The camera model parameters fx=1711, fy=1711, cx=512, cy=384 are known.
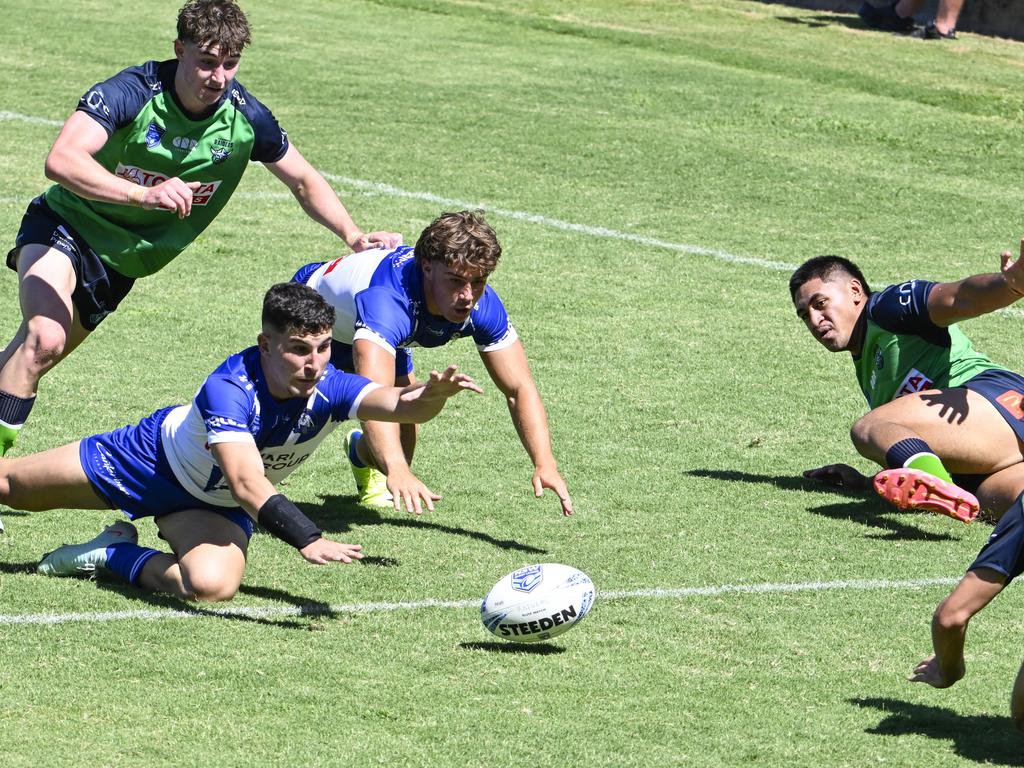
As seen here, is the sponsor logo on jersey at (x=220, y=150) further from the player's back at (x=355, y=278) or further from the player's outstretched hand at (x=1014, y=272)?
the player's outstretched hand at (x=1014, y=272)

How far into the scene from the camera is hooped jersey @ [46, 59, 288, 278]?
26.4 ft

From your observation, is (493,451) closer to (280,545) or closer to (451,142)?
(280,545)

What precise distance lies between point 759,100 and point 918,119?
176cm

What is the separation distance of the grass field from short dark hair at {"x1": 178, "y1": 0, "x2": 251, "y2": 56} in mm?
2231

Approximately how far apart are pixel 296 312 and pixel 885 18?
57.5ft

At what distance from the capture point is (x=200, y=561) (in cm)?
669

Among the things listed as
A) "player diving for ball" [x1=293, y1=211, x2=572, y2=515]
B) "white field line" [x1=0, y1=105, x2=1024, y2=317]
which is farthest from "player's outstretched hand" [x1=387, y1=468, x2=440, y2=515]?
"white field line" [x1=0, y1=105, x2=1024, y2=317]

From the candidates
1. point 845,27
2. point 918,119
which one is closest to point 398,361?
point 918,119

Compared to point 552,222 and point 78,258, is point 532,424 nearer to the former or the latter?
point 78,258

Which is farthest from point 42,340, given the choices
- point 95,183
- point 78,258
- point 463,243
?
point 463,243

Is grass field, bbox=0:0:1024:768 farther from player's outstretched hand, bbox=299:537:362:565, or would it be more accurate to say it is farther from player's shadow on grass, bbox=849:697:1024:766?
Answer: player's outstretched hand, bbox=299:537:362:565

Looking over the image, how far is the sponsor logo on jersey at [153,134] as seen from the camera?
809cm

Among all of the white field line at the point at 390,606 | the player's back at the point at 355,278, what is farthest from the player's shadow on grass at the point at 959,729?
the player's back at the point at 355,278

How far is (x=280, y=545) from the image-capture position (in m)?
Answer: 7.54
